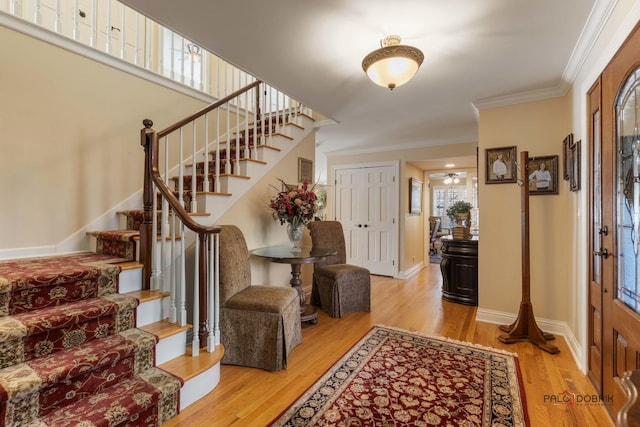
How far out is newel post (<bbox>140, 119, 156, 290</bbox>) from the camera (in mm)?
2141

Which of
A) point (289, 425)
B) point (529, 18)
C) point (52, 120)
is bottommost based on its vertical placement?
point (289, 425)

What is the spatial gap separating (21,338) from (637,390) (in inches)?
88.6

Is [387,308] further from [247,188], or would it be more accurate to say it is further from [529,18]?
[529,18]

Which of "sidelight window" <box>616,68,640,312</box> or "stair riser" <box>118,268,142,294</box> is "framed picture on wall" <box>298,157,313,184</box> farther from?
"sidelight window" <box>616,68,640,312</box>

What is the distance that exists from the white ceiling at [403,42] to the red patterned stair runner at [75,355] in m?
1.75

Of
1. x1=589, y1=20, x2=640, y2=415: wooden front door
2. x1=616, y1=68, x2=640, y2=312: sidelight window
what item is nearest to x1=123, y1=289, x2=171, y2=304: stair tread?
x1=589, y1=20, x2=640, y2=415: wooden front door

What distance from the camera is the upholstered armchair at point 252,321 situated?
86.1 inches

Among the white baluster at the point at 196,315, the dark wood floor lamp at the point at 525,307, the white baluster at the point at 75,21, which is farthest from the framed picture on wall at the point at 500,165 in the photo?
the white baluster at the point at 75,21

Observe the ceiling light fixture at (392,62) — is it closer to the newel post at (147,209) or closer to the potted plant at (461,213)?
the newel post at (147,209)

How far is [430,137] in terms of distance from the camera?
4.71m

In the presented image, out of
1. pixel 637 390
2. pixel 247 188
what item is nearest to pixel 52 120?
pixel 247 188

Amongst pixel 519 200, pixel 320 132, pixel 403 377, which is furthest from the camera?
pixel 320 132

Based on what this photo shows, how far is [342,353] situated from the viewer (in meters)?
2.44

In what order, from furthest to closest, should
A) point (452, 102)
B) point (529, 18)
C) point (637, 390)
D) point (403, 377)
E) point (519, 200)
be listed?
point (452, 102) → point (519, 200) → point (403, 377) → point (529, 18) → point (637, 390)
